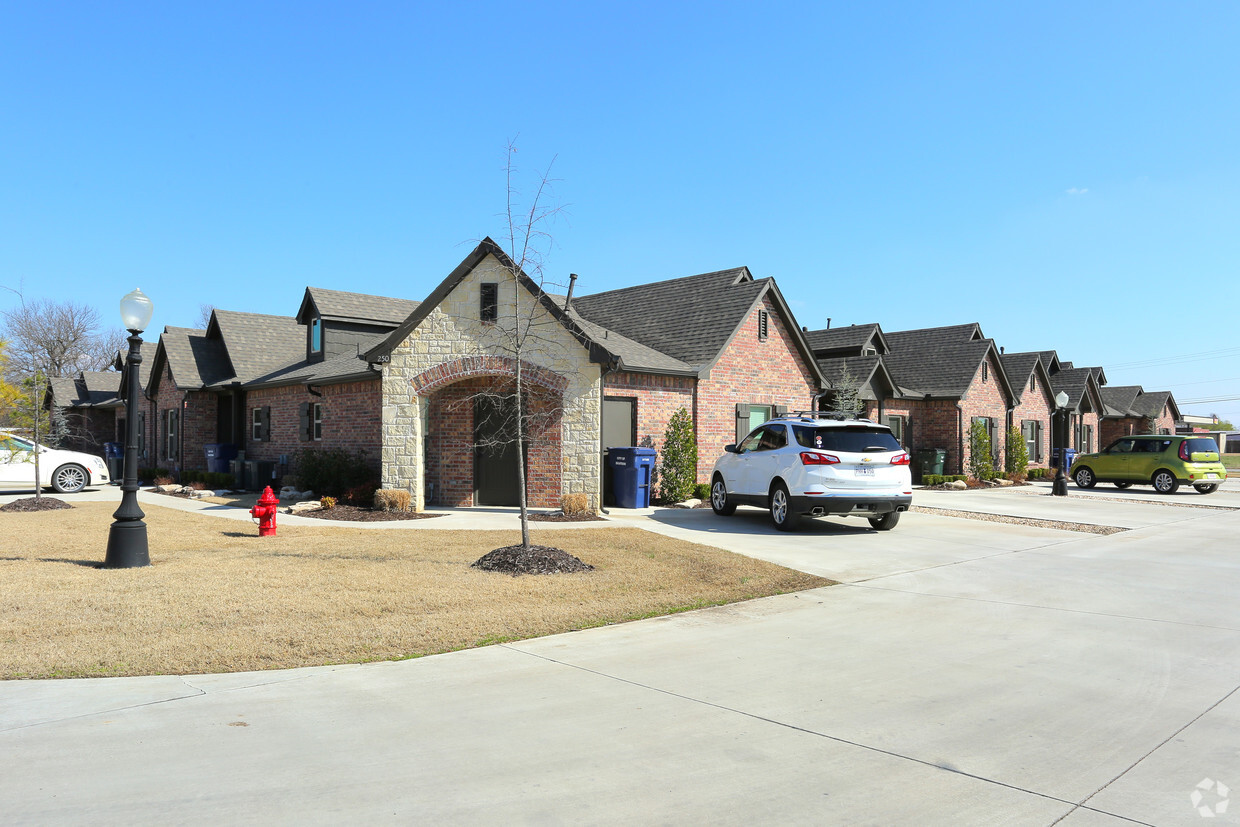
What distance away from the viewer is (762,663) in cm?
623

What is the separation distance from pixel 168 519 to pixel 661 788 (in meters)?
14.4

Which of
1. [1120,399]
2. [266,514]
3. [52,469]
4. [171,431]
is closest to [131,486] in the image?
[266,514]

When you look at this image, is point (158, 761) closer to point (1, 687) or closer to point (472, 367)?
point (1, 687)

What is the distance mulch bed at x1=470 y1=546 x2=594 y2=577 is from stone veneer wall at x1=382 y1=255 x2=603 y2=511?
20.8 ft

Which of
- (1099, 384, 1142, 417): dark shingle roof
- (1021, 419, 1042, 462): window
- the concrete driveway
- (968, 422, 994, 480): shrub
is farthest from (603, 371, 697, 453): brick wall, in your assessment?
(1099, 384, 1142, 417): dark shingle roof

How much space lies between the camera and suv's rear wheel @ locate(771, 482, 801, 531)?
13.8 meters

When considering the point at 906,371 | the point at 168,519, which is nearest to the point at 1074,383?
the point at 906,371

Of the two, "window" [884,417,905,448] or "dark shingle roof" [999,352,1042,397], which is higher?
"dark shingle roof" [999,352,1042,397]

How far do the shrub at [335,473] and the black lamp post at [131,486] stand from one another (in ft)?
24.8

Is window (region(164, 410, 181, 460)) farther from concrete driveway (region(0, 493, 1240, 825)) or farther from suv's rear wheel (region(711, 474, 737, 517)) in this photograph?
concrete driveway (region(0, 493, 1240, 825))

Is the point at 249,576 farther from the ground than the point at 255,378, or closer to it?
closer to it

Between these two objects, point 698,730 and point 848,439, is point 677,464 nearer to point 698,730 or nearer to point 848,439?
point 848,439

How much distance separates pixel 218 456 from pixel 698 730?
2332cm

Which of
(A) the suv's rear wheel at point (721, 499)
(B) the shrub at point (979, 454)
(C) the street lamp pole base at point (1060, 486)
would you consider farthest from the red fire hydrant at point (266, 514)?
(B) the shrub at point (979, 454)
